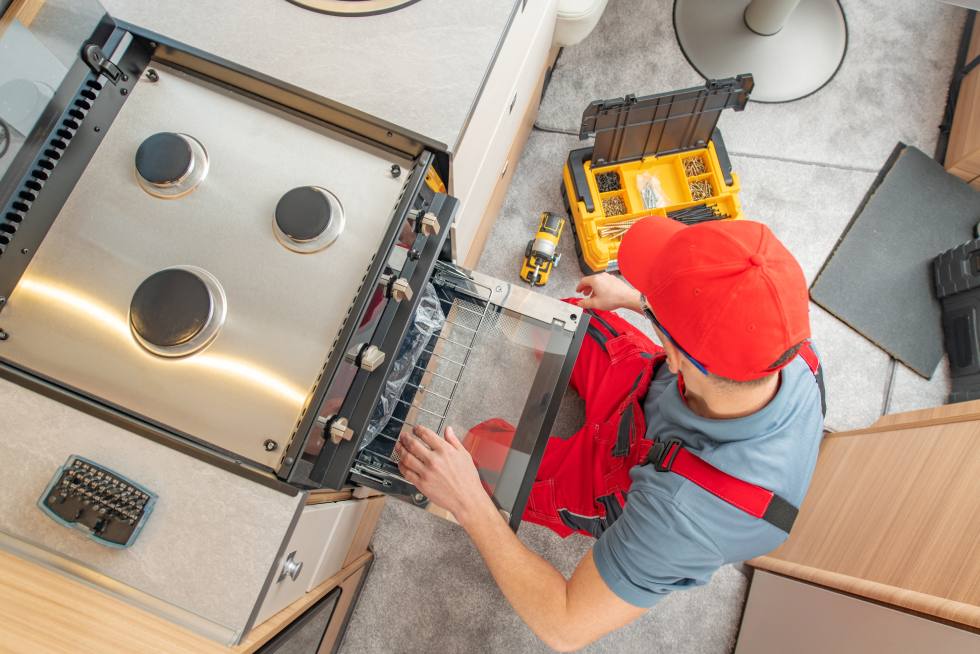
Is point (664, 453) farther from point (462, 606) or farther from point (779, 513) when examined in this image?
point (462, 606)

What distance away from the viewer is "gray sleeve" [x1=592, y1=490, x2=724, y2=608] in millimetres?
850

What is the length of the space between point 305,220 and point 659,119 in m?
1.03

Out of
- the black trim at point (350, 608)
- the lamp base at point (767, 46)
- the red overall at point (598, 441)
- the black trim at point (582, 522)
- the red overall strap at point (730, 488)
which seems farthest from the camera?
the lamp base at point (767, 46)

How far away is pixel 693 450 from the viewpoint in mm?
908

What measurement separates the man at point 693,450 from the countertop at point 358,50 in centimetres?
39

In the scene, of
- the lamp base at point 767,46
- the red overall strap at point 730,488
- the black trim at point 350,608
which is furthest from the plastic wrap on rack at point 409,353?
the lamp base at point 767,46

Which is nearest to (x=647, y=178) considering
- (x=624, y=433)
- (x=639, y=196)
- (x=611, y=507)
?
(x=639, y=196)

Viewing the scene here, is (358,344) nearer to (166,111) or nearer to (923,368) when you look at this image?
(166,111)

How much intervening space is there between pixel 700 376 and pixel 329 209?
0.57 meters

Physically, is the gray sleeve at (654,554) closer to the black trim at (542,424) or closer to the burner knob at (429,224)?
the black trim at (542,424)

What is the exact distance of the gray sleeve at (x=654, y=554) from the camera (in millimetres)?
850

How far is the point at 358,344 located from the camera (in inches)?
31.7

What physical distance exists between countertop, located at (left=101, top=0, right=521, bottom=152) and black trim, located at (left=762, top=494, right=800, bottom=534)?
71 cm

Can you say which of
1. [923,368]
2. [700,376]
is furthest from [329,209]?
[923,368]
